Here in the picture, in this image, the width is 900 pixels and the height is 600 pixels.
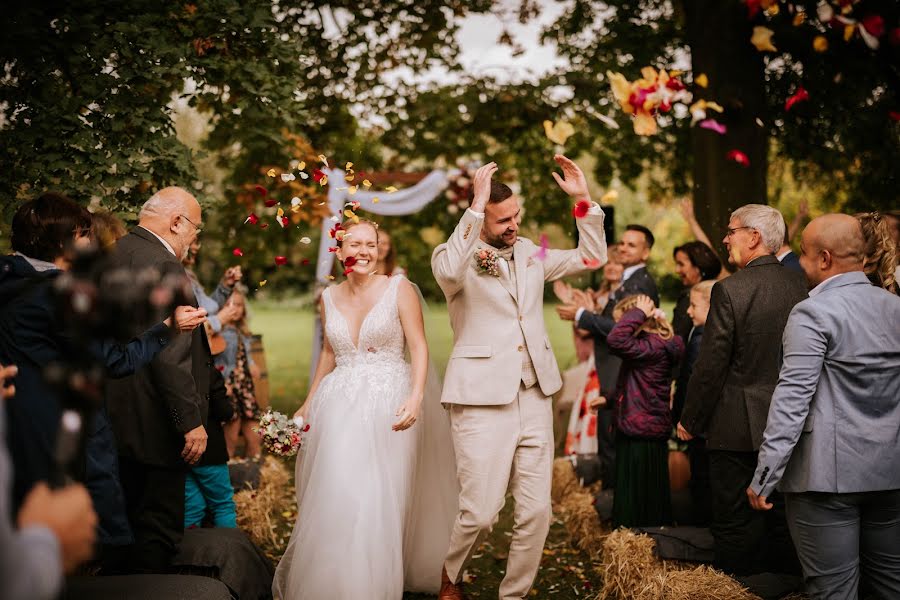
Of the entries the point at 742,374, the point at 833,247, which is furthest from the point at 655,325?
the point at 833,247

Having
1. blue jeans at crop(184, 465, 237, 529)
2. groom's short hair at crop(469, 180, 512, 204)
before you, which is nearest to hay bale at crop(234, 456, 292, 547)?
blue jeans at crop(184, 465, 237, 529)

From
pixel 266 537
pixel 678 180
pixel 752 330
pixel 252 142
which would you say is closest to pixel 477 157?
pixel 678 180

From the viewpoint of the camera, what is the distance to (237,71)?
5703 mm

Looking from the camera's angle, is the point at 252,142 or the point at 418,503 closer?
the point at 418,503

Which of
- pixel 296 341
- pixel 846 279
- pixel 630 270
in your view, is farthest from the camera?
pixel 296 341

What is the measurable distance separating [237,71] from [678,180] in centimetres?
729

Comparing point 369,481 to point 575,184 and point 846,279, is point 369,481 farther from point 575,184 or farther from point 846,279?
point 846,279

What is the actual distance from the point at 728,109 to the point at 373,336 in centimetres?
→ 478

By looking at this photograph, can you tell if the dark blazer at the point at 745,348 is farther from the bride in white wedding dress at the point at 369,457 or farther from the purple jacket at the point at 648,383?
the bride in white wedding dress at the point at 369,457

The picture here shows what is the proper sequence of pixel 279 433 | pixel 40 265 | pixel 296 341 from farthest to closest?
1. pixel 296 341
2. pixel 279 433
3. pixel 40 265

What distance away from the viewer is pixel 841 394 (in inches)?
138

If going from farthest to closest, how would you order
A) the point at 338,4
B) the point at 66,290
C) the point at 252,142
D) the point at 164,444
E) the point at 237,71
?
the point at 338,4 < the point at 252,142 < the point at 237,71 < the point at 164,444 < the point at 66,290

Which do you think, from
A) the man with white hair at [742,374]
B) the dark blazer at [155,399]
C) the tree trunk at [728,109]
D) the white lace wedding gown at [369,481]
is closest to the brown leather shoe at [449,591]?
the white lace wedding gown at [369,481]

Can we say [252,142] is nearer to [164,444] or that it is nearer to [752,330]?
[164,444]
